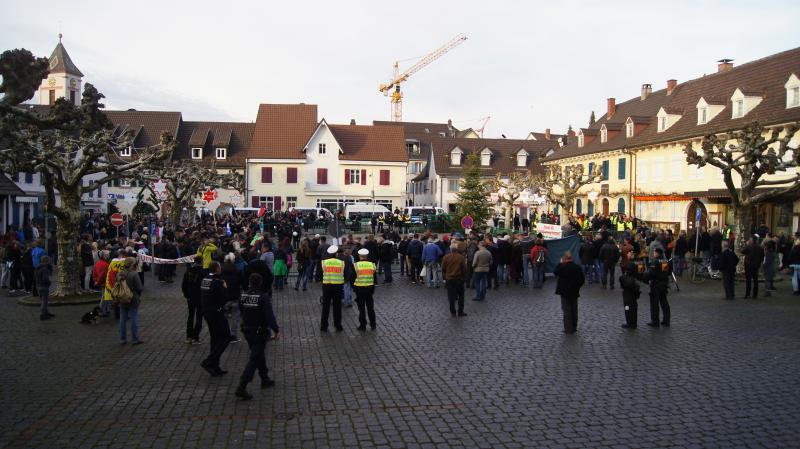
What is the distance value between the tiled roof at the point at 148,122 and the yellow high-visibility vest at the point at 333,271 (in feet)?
186

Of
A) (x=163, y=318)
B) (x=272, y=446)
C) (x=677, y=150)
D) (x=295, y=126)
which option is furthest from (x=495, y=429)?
(x=295, y=126)

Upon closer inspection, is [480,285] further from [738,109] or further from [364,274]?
[738,109]

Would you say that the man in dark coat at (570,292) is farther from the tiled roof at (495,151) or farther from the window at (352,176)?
the tiled roof at (495,151)

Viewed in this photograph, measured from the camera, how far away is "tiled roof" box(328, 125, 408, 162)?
213 ft

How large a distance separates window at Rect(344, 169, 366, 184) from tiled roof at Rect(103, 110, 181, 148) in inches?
675

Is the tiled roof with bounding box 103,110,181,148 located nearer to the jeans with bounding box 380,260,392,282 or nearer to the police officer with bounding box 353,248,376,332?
the jeans with bounding box 380,260,392,282

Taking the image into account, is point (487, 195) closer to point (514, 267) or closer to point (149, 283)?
point (514, 267)

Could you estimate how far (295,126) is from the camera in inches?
2589

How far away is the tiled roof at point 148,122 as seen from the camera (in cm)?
6521

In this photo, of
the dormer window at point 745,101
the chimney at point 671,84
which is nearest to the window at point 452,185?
the chimney at point 671,84

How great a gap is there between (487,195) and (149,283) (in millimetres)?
23605

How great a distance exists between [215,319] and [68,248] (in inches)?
368

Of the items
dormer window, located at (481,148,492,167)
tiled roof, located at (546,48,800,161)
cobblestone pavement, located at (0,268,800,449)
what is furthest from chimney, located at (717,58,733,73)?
cobblestone pavement, located at (0,268,800,449)

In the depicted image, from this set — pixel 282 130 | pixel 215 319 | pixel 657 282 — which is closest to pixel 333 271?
pixel 215 319
